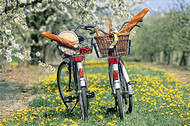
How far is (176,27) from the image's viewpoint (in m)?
20.0

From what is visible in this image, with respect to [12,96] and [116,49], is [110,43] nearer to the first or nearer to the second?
[116,49]

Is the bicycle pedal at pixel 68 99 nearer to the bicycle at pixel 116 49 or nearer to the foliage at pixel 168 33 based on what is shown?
the bicycle at pixel 116 49

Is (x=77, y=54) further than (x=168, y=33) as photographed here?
No

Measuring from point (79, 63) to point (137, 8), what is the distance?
43.1ft

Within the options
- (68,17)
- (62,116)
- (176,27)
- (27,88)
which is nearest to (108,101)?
(62,116)

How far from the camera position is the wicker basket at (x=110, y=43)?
4203 mm

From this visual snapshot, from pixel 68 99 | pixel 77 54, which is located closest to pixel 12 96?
pixel 68 99

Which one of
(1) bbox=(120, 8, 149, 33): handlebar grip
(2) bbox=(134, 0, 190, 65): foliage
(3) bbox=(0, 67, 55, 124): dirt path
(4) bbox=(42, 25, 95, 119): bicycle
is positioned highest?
(2) bbox=(134, 0, 190, 65): foliage

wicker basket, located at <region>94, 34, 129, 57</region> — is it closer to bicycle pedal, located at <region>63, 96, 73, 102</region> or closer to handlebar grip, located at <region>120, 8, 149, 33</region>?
handlebar grip, located at <region>120, 8, 149, 33</region>

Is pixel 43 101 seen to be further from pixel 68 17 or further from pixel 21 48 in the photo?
pixel 68 17

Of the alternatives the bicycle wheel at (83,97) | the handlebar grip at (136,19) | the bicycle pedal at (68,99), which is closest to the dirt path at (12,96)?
the bicycle pedal at (68,99)

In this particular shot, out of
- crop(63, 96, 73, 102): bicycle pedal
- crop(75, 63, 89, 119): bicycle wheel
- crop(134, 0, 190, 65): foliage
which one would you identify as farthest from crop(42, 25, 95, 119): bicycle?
crop(134, 0, 190, 65): foliage

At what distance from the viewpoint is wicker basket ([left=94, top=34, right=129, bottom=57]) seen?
4203mm

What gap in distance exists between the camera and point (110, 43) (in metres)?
4.21
